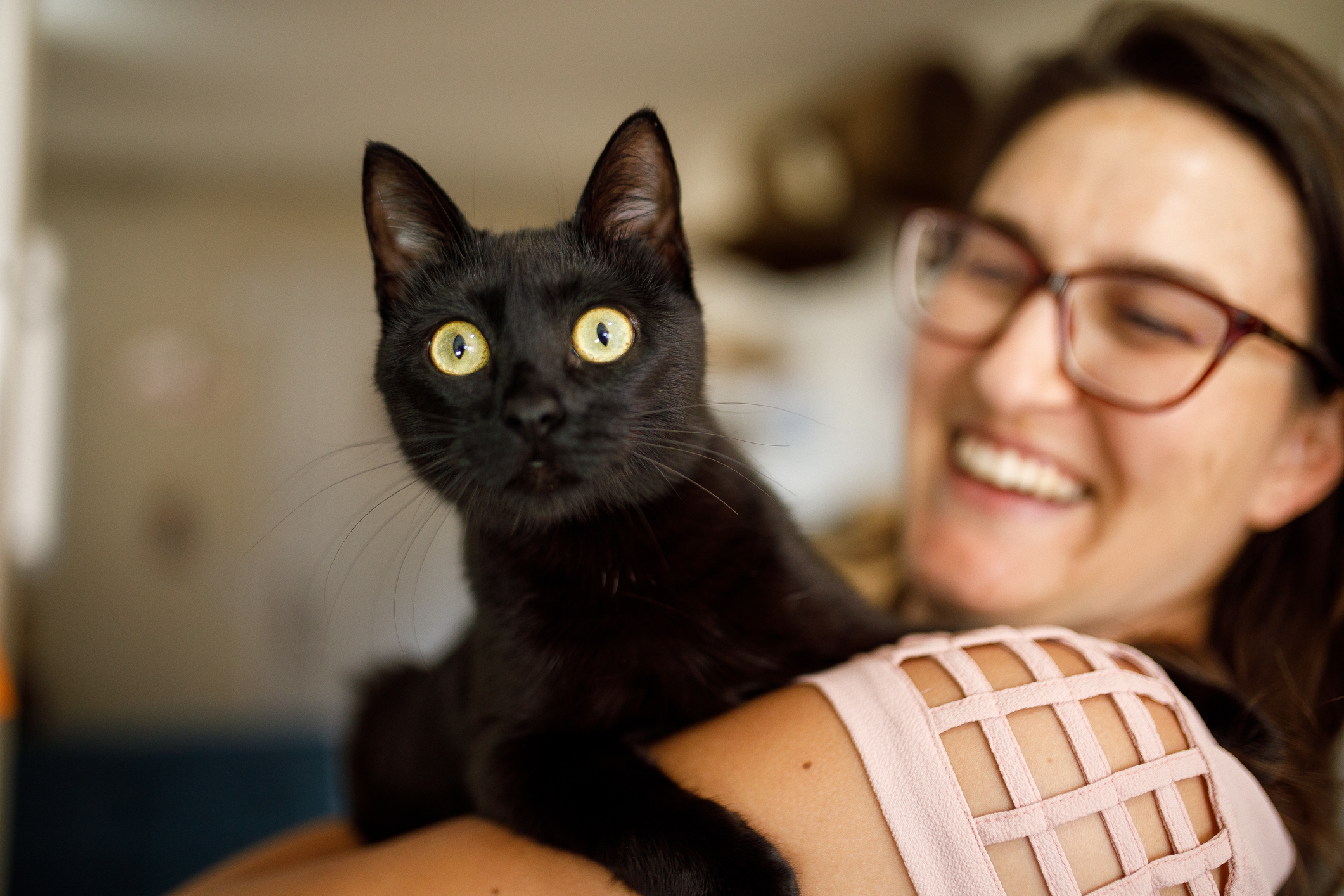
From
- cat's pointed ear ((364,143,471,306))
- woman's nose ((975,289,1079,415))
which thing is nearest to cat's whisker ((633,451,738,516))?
cat's pointed ear ((364,143,471,306))

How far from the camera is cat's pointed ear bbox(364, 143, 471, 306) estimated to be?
765mm

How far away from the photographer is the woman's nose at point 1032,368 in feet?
3.61

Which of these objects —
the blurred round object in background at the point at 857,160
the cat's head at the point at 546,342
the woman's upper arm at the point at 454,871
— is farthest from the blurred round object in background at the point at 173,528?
the cat's head at the point at 546,342

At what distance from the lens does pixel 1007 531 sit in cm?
118

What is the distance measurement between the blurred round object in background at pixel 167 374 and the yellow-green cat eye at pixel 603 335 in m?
6.40

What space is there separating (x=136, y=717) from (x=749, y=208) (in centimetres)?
573

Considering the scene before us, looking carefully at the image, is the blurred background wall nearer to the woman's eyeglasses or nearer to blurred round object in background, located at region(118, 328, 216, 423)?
blurred round object in background, located at region(118, 328, 216, 423)

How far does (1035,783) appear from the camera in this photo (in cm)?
65

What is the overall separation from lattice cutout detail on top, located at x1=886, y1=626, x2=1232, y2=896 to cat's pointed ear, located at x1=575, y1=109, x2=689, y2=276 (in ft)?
1.52

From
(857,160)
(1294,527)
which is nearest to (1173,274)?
(1294,527)

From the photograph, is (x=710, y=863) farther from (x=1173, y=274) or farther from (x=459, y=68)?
(x=459, y=68)

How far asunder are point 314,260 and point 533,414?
6415 millimetres

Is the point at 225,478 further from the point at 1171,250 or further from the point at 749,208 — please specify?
the point at 1171,250

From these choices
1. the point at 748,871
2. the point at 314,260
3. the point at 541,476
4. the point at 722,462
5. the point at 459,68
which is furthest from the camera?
the point at 314,260
